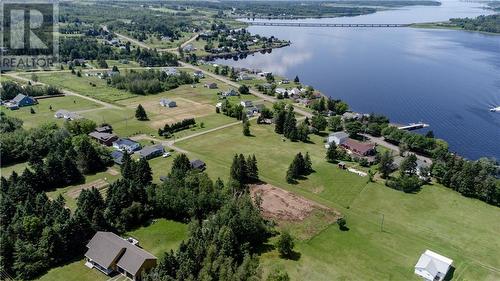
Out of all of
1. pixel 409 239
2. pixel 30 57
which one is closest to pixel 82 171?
pixel 409 239

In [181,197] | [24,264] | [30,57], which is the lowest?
[24,264]

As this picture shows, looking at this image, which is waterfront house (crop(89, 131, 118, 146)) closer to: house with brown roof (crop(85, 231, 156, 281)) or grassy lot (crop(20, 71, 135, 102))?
grassy lot (crop(20, 71, 135, 102))

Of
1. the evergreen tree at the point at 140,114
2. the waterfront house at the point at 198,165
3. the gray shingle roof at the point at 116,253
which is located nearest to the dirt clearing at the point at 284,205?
the waterfront house at the point at 198,165

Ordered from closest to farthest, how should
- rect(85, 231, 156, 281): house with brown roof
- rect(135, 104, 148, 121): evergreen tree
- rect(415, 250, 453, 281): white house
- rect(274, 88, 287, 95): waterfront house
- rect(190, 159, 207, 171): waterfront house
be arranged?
rect(85, 231, 156, 281): house with brown roof, rect(415, 250, 453, 281): white house, rect(190, 159, 207, 171): waterfront house, rect(135, 104, 148, 121): evergreen tree, rect(274, 88, 287, 95): waterfront house

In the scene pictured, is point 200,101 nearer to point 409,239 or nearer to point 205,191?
point 205,191

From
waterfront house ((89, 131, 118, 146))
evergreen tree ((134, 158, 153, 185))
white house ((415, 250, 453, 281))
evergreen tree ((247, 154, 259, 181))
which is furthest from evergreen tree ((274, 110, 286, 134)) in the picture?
white house ((415, 250, 453, 281))

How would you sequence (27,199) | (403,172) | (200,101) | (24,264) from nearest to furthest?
1. (24,264)
2. (27,199)
3. (403,172)
4. (200,101)
